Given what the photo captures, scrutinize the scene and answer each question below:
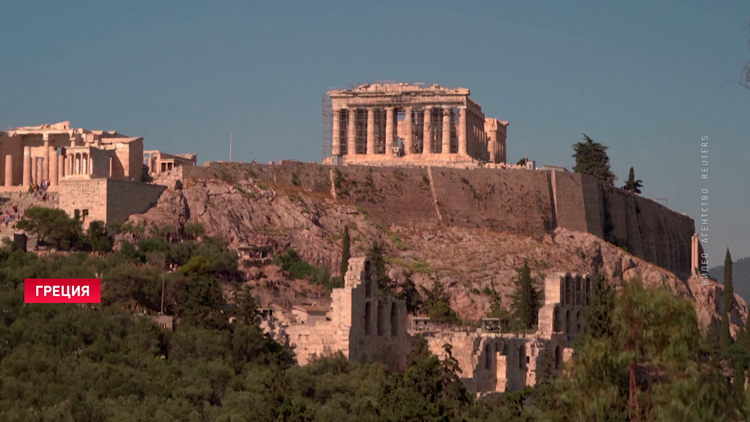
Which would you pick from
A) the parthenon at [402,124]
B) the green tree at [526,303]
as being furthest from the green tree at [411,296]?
the parthenon at [402,124]

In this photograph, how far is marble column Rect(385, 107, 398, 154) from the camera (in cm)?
9381

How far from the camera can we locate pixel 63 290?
58781 mm

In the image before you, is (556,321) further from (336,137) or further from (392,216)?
(336,137)

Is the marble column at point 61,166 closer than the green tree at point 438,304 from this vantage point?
No

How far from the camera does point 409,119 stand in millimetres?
93812

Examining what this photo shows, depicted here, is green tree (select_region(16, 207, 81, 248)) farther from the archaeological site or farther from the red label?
the red label

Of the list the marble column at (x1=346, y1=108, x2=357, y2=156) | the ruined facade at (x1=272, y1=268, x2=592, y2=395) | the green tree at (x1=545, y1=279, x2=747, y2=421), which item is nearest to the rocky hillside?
the marble column at (x1=346, y1=108, x2=357, y2=156)

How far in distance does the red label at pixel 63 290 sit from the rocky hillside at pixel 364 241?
9.25 m

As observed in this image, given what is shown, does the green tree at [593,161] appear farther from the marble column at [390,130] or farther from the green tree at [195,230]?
the green tree at [195,230]

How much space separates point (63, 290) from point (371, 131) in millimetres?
38077

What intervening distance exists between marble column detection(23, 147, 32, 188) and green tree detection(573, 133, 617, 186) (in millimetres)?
36942

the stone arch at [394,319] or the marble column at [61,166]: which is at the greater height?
the marble column at [61,166]

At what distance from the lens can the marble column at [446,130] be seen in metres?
92.8

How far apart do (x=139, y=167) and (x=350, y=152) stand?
66.1 ft
